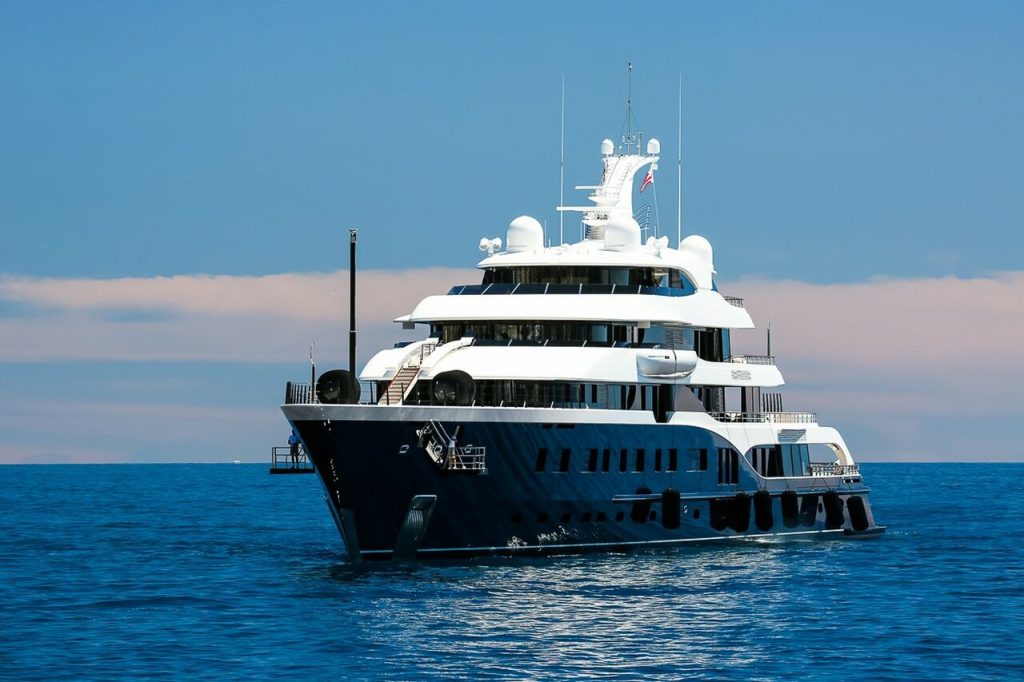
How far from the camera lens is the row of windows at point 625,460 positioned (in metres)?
46.7

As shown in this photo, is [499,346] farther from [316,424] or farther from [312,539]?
[312,539]

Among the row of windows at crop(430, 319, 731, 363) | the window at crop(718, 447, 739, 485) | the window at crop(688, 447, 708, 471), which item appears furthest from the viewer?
the window at crop(718, 447, 739, 485)

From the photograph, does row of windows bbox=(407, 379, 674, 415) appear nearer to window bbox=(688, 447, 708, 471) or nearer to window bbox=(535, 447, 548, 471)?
window bbox=(535, 447, 548, 471)

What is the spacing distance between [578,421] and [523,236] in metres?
10.4

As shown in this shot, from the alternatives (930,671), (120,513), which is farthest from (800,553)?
(120,513)

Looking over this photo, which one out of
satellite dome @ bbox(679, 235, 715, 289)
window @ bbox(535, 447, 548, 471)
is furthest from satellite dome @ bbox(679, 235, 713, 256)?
window @ bbox(535, 447, 548, 471)

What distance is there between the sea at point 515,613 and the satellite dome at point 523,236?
444 inches

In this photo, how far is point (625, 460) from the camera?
48.8 m

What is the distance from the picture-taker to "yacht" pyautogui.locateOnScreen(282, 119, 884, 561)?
44.5 m

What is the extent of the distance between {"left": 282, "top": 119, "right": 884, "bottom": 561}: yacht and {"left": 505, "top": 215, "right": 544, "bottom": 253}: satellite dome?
5 cm

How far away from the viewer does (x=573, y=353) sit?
49406mm

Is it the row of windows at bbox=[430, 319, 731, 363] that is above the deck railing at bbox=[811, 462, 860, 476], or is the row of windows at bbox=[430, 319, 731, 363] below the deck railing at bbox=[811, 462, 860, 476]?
above

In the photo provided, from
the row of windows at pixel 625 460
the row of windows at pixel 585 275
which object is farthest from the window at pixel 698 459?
the row of windows at pixel 585 275

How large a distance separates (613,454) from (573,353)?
3238 mm
